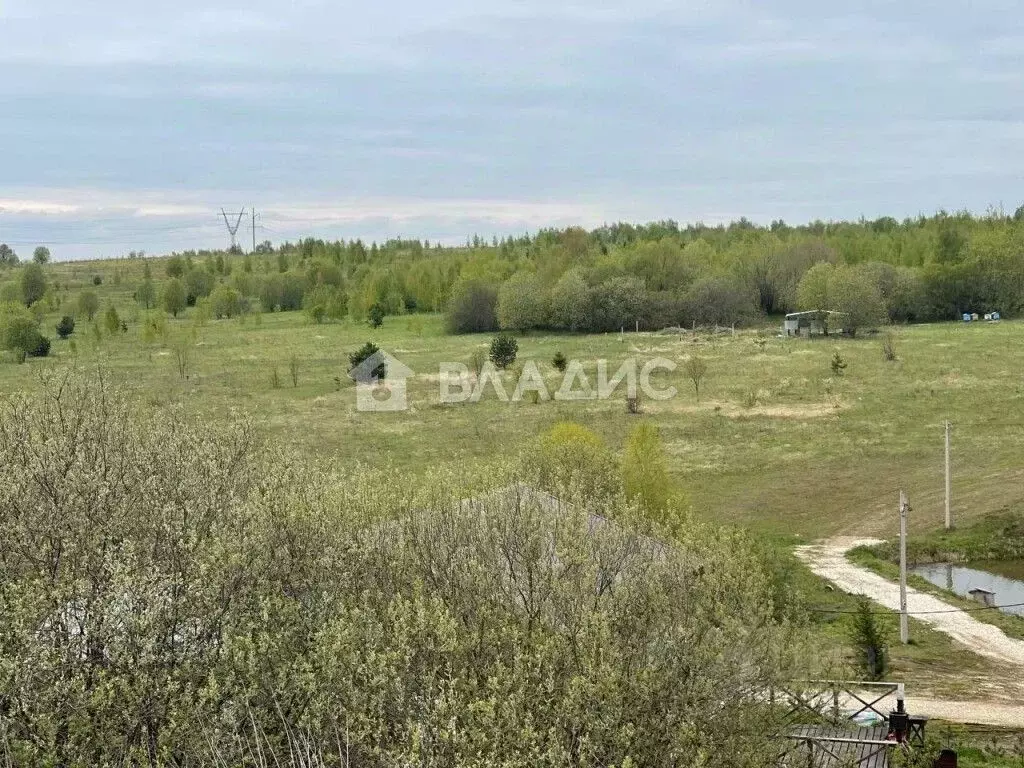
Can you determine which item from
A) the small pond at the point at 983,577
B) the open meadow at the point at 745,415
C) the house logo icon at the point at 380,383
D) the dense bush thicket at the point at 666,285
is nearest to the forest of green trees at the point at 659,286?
the dense bush thicket at the point at 666,285

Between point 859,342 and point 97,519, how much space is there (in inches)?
2667

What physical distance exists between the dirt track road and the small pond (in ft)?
5.67

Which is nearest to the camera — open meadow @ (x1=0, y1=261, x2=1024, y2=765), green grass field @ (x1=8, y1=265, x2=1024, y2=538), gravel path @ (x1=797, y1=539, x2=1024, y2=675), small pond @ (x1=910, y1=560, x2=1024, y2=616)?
gravel path @ (x1=797, y1=539, x2=1024, y2=675)

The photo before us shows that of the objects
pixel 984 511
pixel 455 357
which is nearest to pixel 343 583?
pixel 984 511

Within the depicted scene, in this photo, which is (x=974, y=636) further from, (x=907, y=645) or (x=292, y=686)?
(x=292, y=686)

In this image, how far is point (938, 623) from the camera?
24.9 metres

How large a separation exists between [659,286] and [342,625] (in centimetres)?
8737

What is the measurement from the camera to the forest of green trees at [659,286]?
87.8 meters

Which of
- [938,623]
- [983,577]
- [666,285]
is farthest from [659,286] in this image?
[938,623]

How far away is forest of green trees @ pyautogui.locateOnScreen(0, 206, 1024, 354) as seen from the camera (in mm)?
87812

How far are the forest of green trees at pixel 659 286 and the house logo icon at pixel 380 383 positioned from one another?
24.0 metres

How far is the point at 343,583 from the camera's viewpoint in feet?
42.7

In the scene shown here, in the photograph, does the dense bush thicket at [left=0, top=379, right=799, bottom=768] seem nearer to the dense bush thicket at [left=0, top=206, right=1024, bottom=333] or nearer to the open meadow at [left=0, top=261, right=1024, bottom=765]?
the open meadow at [left=0, top=261, right=1024, bottom=765]

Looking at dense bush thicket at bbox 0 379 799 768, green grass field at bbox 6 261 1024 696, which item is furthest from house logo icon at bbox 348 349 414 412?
dense bush thicket at bbox 0 379 799 768
